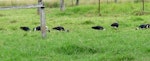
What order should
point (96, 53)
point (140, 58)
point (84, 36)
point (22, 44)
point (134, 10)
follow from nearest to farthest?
point (140, 58), point (96, 53), point (22, 44), point (84, 36), point (134, 10)

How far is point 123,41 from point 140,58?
210 cm

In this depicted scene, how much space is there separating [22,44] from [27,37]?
5.20ft

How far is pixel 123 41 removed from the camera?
10055 millimetres

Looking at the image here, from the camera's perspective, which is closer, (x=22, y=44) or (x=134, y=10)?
(x=22, y=44)

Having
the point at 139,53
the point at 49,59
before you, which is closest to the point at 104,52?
the point at 139,53

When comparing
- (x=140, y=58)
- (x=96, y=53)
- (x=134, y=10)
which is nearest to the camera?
(x=140, y=58)

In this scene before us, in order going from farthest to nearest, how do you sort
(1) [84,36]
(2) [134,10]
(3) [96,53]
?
(2) [134,10] < (1) [84,36] < (3) [96,53]

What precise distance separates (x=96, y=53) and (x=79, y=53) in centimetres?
37

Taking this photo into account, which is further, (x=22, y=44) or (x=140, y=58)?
(x=22, y=44)

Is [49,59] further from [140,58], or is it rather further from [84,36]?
[84,36]

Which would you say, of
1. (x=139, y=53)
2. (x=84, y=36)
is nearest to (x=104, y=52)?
(x=139, y=53)

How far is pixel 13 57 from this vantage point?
8.12 m

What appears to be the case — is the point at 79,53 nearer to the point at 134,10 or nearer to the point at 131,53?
the point at 131,53

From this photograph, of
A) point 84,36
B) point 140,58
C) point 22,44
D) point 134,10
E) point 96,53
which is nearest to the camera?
point 140,58
